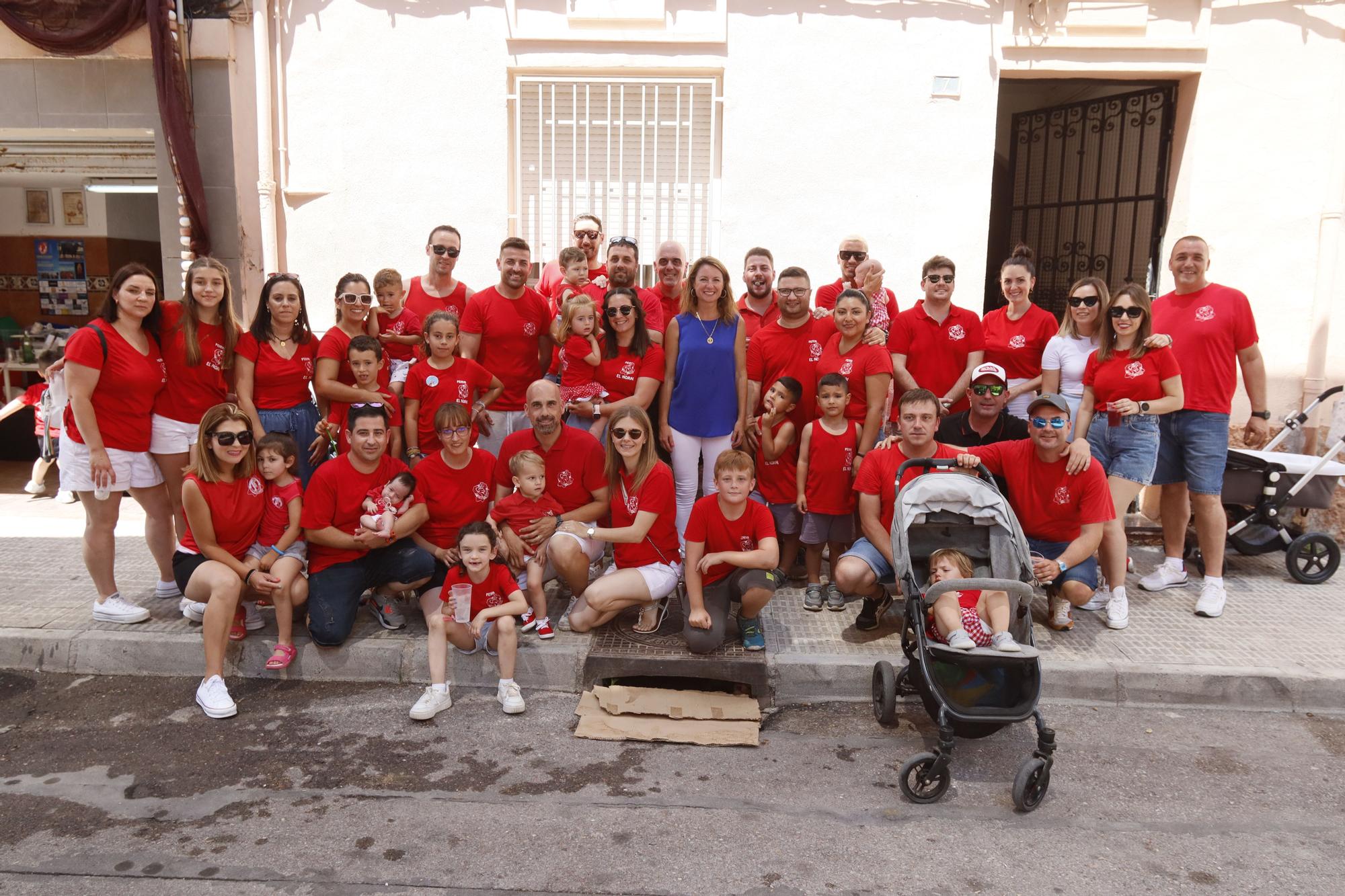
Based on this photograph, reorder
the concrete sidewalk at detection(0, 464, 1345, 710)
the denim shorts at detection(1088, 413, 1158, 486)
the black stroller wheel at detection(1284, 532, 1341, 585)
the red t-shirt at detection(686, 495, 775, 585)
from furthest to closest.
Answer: the black stroller wheel at detection(1284, 532, 1341, 585) < the denim shorts at detection(1088, 413, 1158, 486) < the red t-shirt at detection(686, 495, 775, 585) < the concrete sidewalk at detection(0, 464, 1345, 710)

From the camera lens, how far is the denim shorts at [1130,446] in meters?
5.58

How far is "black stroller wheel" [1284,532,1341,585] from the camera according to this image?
20.9 ft

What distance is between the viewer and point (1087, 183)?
28.3 ft

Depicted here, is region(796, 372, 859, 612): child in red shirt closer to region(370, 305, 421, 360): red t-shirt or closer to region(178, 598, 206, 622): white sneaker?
region(370, 305, 421, 360): red t-shirt

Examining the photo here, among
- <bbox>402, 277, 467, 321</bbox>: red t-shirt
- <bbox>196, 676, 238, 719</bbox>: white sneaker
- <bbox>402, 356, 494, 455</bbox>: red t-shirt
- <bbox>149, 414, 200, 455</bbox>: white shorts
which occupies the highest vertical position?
<bbox>402, 277, 467, 321</bbox>: red t-shirt

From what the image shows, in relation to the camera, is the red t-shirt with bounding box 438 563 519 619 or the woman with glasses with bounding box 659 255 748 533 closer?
the red t-shirt with bounding box 438 563 519 619

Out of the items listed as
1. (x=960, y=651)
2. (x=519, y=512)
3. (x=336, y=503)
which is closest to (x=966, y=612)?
(x=960, y=651)

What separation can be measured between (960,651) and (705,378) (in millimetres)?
2438

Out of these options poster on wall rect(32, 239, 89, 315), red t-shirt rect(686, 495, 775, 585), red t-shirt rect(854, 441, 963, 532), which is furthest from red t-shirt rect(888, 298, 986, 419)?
poster on wall rect(32, 239, 89, 315)

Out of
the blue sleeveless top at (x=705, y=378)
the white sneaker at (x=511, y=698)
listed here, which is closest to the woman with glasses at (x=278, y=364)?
the white sneaker at (x=511, y=698)

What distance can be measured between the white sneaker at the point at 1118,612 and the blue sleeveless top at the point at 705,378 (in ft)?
→ 8.16

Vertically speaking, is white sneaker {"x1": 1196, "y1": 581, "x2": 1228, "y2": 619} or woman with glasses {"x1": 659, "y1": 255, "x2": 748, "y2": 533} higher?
woman with glasses {"x1": 659, "y1": 255, "x2": 748, "y2": 533}

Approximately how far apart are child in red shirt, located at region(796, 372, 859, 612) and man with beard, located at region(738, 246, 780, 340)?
81 cm

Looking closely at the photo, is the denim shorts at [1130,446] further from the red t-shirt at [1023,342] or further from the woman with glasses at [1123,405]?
the red t-shirt at [1023,342]
